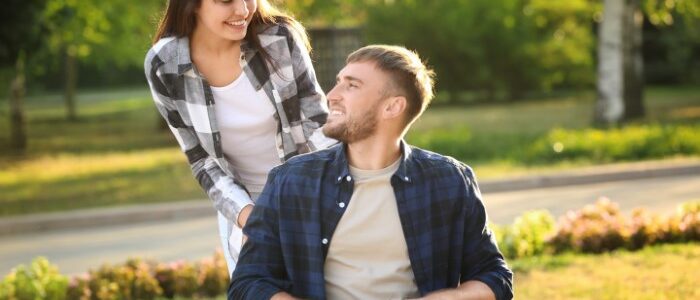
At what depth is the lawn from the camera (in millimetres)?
15586

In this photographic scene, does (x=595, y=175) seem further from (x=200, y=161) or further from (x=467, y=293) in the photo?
(x=467, y=293)

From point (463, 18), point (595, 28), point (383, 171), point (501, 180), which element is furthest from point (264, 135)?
point (595, 28)

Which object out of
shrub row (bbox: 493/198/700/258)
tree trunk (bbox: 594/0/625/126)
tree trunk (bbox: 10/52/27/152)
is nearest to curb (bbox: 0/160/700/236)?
shrub row (bbox: 493/198/700/258)

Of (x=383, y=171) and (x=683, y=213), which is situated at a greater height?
(x=383, y=171)

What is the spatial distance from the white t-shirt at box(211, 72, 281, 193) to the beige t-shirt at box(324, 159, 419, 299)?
0.78 metres

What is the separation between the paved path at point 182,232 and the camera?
10742 mm

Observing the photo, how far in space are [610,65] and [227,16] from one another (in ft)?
59.5

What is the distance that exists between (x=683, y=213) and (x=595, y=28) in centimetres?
3233

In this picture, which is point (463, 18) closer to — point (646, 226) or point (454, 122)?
point (454, 122)

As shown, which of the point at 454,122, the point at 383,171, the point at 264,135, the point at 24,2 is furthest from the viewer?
the point at 454,122

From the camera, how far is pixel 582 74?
3697cm

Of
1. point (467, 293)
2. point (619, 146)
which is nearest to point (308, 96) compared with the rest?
point (467, 293)

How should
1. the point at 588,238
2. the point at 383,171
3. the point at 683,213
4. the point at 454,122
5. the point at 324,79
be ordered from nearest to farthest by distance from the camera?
1. the point at 383,171
2. the point at 588,238
3. the point at 683,213
4. the point at 324,79
5. the point at 454,122

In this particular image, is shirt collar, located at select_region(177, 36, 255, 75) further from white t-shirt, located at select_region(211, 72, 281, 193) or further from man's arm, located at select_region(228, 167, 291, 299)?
man's arm, located at select_region(228, 167, 291, 299)
